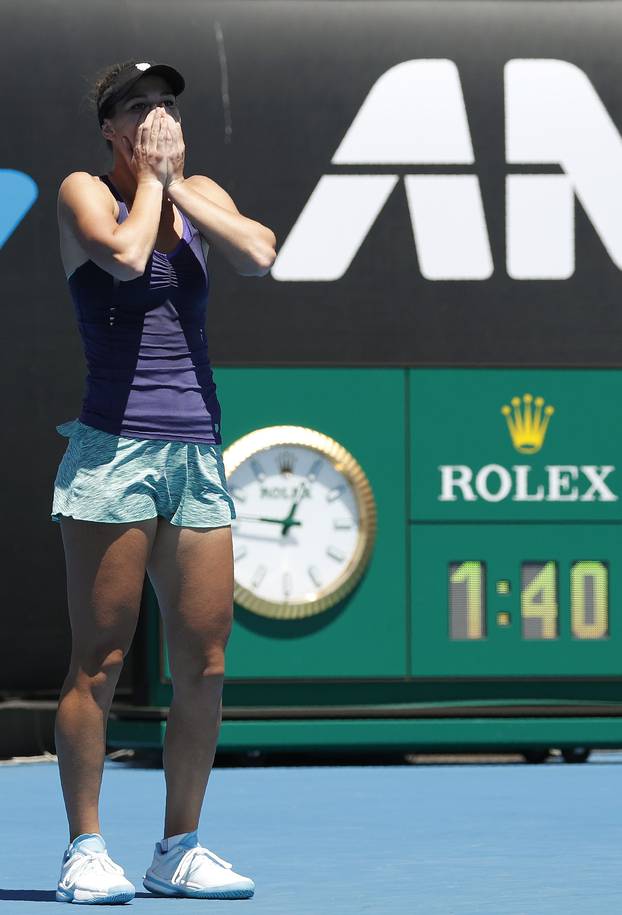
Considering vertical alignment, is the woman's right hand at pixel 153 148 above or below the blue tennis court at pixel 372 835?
above

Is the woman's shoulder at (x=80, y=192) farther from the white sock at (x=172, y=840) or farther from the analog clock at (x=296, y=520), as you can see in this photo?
the analog clock at (x=296, y=520)

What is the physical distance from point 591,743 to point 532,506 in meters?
0.84

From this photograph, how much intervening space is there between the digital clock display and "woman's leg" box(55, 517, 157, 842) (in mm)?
3045

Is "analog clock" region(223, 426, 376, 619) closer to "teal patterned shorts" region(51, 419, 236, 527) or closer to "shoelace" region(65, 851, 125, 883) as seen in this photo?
"teal patterned shorts" region(51, 419, 236, 527)

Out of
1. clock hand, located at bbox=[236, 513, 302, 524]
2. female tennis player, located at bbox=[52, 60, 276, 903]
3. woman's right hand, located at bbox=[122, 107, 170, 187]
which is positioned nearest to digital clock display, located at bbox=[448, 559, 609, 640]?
clock hand, located at bbox=[236, 513, 302, 524]

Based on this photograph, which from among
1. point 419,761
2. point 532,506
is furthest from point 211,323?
point 419,761

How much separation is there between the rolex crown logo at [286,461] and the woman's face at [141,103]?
2882mm

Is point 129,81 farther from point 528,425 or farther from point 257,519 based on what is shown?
point 528,425

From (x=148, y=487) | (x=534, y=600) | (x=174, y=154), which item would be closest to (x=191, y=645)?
(x=148, y=487)

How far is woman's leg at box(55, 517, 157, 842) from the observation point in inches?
144

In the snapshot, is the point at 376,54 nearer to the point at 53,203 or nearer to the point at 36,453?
the point at 53,203

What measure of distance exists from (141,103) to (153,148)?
0.11 m

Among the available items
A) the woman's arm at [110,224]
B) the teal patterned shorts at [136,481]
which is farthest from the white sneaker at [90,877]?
the woman's arm at [110,224]

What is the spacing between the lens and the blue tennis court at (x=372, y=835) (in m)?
3.79
